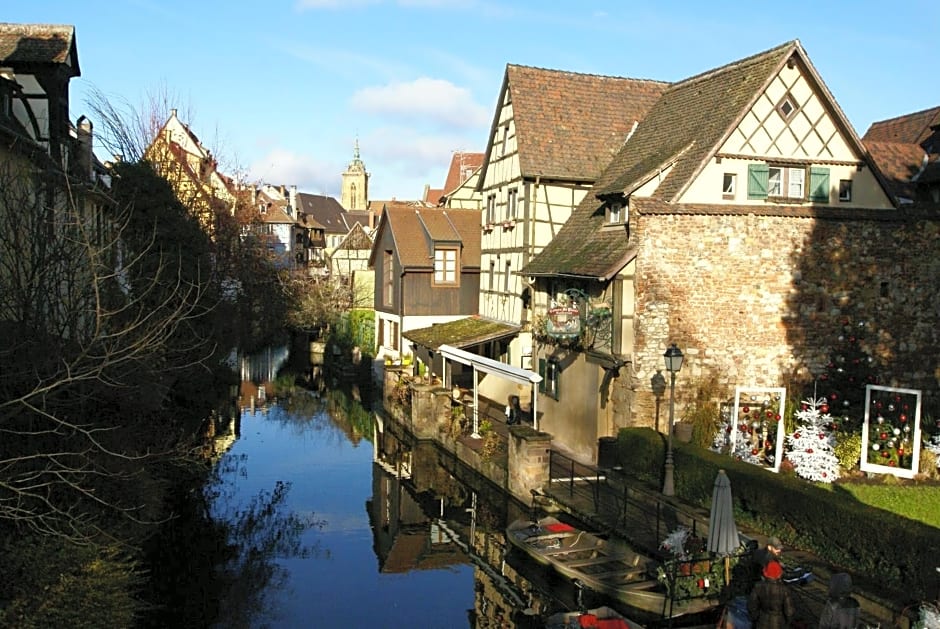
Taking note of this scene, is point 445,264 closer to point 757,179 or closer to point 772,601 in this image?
point 757,179

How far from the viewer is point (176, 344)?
777 inches

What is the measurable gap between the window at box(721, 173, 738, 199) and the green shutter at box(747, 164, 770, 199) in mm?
310

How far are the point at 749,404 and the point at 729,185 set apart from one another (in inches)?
187

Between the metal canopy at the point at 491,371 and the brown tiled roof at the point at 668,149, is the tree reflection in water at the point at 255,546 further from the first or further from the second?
the brown tiled roof at the point at 668,149

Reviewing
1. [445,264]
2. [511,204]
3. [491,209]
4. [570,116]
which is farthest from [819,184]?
[445,264]

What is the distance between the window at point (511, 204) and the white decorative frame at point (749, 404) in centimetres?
1007

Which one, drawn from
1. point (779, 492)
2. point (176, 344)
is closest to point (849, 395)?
point (779, 492)

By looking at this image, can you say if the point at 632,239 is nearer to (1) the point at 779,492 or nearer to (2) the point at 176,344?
(1) the point at 779,492

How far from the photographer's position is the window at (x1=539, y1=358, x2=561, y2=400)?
74.1 feet

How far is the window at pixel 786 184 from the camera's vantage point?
19.0m

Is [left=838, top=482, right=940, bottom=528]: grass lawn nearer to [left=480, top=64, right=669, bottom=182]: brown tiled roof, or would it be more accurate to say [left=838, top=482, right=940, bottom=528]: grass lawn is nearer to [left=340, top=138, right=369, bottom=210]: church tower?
[left=480, top=64, right=669, bottom=182]: brown tiled roof

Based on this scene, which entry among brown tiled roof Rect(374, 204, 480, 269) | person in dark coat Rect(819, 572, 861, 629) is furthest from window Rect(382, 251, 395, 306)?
person in dark coat Rect(819, 572, 861, 629)

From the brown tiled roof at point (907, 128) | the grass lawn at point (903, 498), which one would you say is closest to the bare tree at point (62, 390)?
the grass lawn at point (903, 498)

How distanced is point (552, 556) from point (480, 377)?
17321mm
